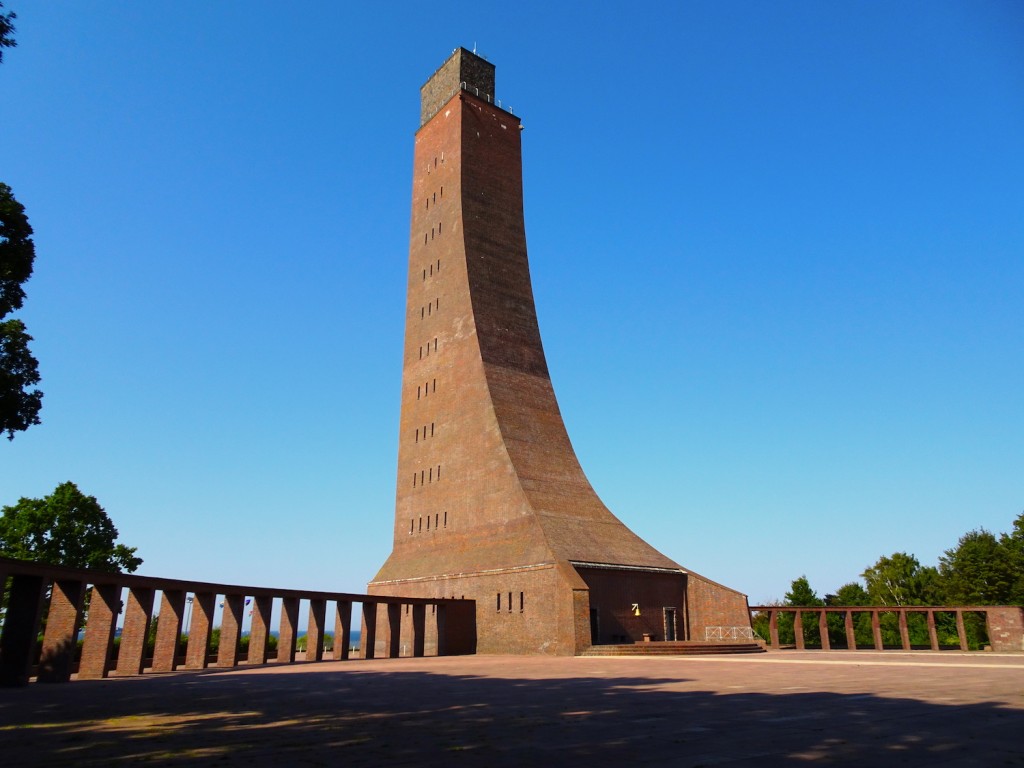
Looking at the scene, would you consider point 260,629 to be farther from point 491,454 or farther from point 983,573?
point 983,573

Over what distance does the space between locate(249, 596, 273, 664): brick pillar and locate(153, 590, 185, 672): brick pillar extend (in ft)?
10.3

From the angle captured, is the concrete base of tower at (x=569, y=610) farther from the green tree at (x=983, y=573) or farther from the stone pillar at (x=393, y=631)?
the green tree at (x=983, y=573)

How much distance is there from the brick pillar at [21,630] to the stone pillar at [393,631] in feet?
43.9

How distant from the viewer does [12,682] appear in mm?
13031

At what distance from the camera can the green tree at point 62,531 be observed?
28031mm

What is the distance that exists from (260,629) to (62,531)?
1239cm

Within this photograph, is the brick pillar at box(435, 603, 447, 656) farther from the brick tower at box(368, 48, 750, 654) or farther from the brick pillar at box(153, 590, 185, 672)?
the brick pillar at box(153, 590, 185, 672)

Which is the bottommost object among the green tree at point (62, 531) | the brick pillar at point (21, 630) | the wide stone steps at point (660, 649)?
the wide stone steps at point (660, 649)

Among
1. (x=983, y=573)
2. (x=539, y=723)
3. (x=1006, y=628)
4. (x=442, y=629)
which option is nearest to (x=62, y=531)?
(x=442, y=629)

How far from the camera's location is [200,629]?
797 inches

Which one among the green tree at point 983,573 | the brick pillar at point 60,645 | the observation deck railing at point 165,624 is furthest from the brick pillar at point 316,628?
the green tree at point 983,573

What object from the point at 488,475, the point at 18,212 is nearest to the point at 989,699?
the point at 18,212

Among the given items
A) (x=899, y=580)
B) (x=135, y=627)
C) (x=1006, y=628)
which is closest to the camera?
(x=135, y=627)

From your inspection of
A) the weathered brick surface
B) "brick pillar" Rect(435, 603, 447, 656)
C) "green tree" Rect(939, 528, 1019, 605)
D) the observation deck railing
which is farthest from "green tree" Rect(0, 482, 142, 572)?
"green tree" Rect(939, 528, 1019, 605)
